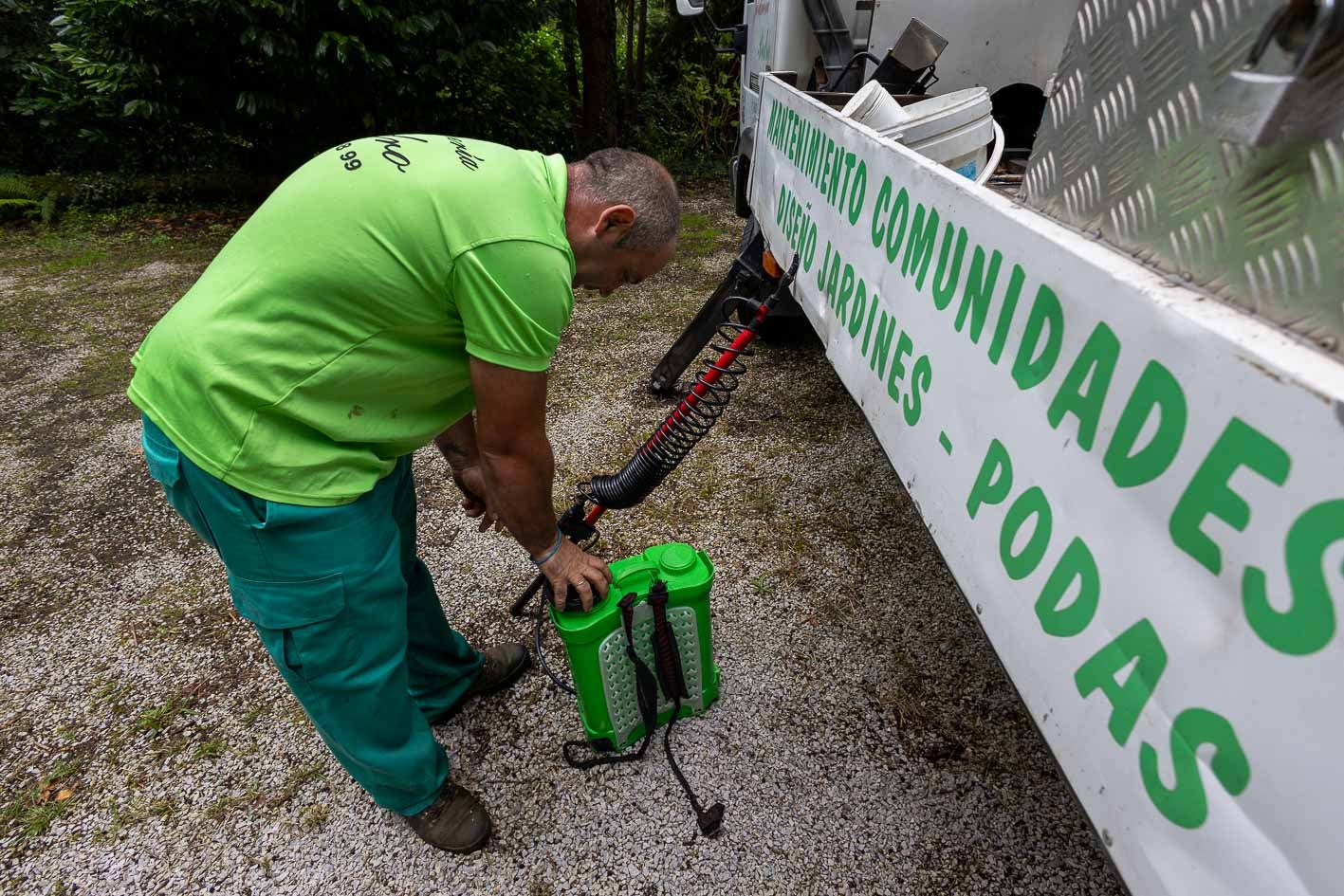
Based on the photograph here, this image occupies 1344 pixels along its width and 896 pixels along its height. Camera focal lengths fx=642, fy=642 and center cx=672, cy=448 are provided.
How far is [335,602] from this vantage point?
52.7 inches

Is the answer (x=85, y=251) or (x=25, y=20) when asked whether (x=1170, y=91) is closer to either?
(x=85, y=251)

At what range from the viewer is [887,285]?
157 centimetres

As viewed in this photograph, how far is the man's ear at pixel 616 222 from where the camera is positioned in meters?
1.28

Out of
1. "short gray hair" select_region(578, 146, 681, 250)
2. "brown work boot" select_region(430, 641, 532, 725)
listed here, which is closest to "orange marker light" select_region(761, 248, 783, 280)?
"short gray hair" select_region(578, 146, 681, 250)

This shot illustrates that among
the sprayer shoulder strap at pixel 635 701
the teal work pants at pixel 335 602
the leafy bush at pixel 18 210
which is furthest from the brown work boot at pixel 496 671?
the leafy bush at pixel 18 210

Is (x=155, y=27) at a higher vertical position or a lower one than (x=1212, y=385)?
lower

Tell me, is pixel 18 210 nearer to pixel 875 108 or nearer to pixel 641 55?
pixel 641 55

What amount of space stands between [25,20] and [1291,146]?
1188 centimetres

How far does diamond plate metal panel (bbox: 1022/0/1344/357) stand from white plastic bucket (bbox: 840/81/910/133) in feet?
4.36

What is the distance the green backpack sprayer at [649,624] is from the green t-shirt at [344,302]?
2.07 ft

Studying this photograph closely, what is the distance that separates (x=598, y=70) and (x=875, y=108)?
6.89 meters

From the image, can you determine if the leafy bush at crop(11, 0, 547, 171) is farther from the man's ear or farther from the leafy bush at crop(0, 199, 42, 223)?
the man's ear

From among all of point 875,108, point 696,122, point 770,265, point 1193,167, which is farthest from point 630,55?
point 1193,167

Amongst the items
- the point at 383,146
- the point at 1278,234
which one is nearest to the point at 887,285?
the point at 1278,234
